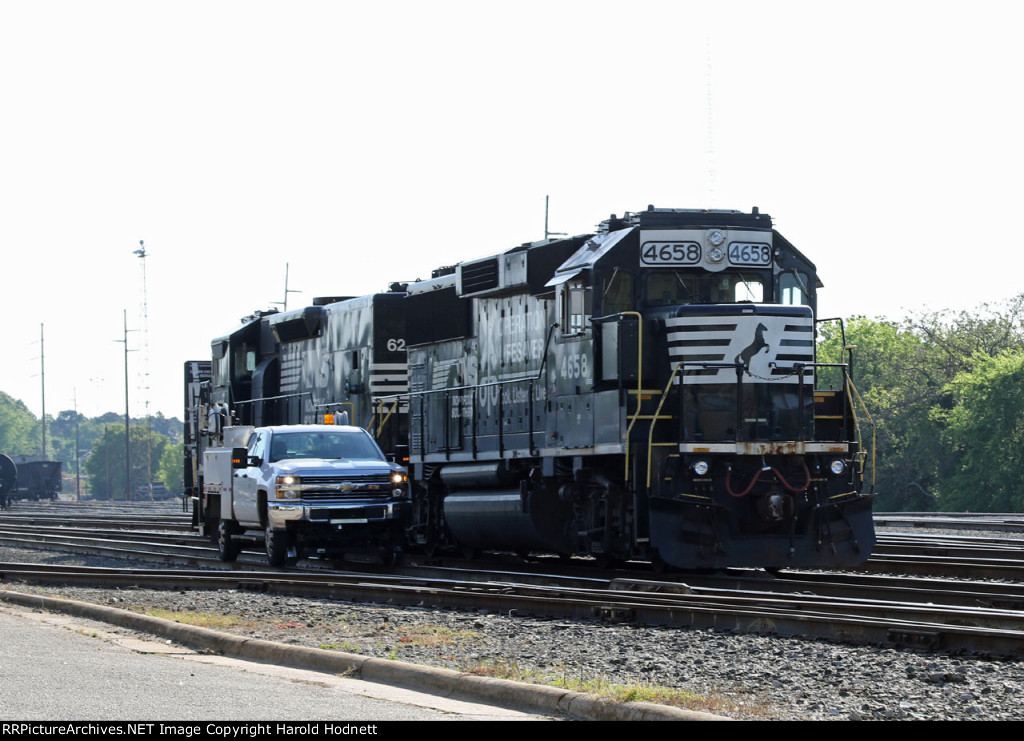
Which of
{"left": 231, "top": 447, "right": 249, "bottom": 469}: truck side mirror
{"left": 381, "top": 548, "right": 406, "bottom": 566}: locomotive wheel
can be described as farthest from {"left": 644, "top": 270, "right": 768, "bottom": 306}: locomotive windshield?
{"left": 231, "top": 447, "right": 249, "bottom": 469}: truck side mirror

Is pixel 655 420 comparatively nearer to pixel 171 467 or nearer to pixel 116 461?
pixel 171 467

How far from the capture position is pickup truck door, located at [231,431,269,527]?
19.8m

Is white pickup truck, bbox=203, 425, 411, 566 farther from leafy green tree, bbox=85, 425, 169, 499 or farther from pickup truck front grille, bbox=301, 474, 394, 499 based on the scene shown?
leafy green tree, bbox=85, 425, 169, 499

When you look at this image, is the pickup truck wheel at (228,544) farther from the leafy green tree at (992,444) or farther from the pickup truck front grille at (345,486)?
the leafy green tree at (992,444)

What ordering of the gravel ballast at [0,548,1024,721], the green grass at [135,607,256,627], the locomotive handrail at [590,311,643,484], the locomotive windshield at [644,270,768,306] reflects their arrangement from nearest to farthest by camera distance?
the gravel ballast at [0,548,1024,721] → the green grass at [135,607,256,627] → the locomotive handrail at [590,311,643,484] → the locomotive windshield at [644,270,768,306]

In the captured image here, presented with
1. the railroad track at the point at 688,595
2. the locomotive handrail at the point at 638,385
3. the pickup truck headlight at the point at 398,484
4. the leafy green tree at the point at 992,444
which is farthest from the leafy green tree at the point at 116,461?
the locomotive handrail at the point at 638,385

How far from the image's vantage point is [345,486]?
19.0 metres

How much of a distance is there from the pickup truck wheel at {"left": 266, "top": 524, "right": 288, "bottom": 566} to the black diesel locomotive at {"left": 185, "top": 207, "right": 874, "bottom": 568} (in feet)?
7.83

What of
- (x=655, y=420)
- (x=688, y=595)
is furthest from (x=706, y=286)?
(x=688, y=595)

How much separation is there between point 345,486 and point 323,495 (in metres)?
0.31

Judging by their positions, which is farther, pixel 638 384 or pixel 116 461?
pixel 116 461

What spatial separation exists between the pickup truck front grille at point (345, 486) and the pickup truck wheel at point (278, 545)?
2.44 ft

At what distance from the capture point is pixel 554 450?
17.4m

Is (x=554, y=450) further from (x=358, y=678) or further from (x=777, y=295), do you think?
(x=358, y=678)
